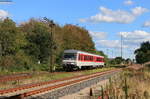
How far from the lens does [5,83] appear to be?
23438 mm

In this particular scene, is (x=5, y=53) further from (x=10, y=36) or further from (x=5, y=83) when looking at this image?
(x=5, y=83)

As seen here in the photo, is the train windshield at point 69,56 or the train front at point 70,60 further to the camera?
the train windshield at point 69,56

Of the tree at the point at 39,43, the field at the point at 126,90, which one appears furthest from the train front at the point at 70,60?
the field at the point at 126,90

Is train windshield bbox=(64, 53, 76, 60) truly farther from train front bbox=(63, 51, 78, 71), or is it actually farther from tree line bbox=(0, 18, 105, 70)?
tree line bbox=(0, 18, 105, 70)

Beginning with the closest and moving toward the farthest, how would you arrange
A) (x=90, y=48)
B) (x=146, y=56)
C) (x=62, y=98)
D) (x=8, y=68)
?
(x=62, y=98), (x=8, y=68), (x=90, y=48), (x=146, y=56)

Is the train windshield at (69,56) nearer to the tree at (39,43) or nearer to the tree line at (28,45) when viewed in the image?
the tree line at (28,45)

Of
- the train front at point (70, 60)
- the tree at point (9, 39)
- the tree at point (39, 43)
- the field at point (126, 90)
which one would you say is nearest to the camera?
the field at point (126, 90)

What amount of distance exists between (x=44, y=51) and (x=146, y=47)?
73.7 meters

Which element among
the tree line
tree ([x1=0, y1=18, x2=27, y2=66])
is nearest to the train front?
the tree line

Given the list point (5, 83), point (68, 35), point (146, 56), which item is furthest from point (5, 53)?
point (146, 56)

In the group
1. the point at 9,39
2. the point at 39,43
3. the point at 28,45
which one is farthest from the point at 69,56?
the point at 39,43

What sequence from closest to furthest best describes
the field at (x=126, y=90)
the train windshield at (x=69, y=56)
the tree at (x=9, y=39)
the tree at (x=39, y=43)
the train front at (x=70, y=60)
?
the field at (x=126, y=90)
the train front at (x=70, y=60)
the train windshield at (x=69, y=56)
the tree at (x=9, y=39)
the tree at (x=39, y=43)

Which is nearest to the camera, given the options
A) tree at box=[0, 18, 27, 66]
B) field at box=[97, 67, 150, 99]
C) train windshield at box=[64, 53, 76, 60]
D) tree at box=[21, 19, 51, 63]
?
field at box=[97, 67, 150, 99]

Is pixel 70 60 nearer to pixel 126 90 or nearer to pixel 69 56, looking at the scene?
pixel 69 56
